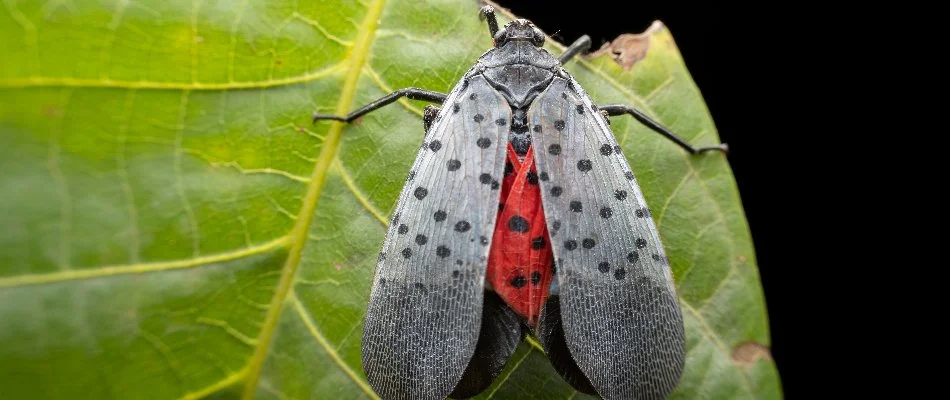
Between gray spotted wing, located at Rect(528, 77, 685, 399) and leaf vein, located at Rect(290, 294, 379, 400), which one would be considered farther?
leaf vein, located at Rect(290, 294, 379, 400)

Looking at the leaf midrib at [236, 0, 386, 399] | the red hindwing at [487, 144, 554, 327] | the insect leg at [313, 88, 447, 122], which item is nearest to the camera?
the red hindwing at [487, 144, 554, 327]

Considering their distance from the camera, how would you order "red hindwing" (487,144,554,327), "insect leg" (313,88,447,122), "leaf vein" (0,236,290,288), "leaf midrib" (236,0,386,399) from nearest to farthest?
"leaf vein" (0,236,290,288), "red hindwing" (487,144,554,327), "leaf midrib" (236,0,386,399), "insect leg" (313,88,447,122)

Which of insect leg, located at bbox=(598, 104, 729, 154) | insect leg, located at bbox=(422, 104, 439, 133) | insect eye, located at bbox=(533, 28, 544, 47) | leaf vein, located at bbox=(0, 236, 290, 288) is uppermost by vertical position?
insect eye, located at bbox=(533, 28, 544, 47)

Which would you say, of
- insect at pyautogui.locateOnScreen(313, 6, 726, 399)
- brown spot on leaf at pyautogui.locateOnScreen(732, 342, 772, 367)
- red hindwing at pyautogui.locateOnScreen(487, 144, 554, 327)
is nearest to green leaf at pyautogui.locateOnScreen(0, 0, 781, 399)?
brown spot on leaf at pyautogui.locateOnScreen(732, 342, 772, 367)

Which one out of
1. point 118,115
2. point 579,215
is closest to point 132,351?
point 118,115

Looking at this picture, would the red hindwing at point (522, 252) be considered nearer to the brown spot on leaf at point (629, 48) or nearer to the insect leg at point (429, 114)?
the insect leg at point (429, 114)

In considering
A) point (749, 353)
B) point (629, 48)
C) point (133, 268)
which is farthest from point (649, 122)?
point (133, 268)

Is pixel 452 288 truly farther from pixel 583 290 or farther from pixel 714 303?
pixel 714 303

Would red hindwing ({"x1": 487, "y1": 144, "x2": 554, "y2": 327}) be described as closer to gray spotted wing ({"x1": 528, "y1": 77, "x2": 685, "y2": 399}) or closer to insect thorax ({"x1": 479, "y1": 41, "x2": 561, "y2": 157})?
gray spotted wing ({"x1": 528, "y1": 77, "x2": 685, "y2": 399})
